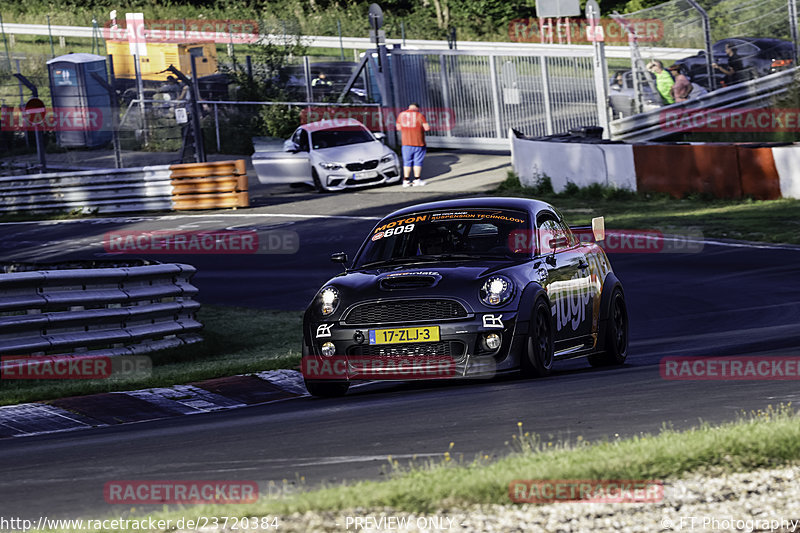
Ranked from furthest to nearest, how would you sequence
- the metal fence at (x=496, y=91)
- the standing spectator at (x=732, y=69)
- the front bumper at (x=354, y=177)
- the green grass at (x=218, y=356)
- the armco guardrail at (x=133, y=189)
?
the metal fence at (x=496, y=91) < the front bumper at (x=354, y=177) < the armco guardrail at (x=133, y=189) < the standing spectator at (x=732, y=69) < the green grass at (x=218, y=356)

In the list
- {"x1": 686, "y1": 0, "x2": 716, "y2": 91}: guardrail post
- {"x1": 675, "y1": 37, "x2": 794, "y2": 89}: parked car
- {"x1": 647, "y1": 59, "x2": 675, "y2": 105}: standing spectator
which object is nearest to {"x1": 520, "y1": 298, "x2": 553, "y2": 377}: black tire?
{"x1": 686, "y1": 0, "x2": 716, "y2": 91}: guardrail post

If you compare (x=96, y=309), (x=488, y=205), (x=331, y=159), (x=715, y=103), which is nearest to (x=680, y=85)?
(x=715, y=103)

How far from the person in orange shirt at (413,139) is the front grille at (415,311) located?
18481mm

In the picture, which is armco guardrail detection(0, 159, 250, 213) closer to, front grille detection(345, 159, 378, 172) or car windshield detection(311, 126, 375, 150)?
car windshield detection(311, 126, 375, 150)

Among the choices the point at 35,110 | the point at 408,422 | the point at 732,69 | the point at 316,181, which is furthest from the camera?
the point at 35,110

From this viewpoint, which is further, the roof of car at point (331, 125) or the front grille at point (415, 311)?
the roof of car at point (331, 125)

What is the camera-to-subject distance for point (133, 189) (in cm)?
2830

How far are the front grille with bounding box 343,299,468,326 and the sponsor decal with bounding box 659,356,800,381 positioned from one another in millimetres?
1513

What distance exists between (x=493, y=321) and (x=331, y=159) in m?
19.7

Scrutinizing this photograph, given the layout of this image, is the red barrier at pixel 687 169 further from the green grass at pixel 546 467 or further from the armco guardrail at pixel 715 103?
the green grass at pixel 546 467

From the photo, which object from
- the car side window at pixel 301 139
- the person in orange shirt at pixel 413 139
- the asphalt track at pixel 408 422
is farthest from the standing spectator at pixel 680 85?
the asphalt track at pixel 408 422

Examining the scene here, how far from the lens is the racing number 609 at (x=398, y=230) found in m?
10.3

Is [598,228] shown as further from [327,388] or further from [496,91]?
[496,91]

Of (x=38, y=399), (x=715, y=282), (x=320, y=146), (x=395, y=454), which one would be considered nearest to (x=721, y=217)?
(x=715, y=282)
